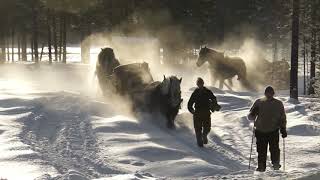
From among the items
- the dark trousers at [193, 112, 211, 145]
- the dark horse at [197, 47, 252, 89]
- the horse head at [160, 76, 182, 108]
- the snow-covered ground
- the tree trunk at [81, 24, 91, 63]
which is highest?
the tree trunk at [81, 24, 91, 63]

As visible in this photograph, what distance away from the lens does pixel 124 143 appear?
13727mm

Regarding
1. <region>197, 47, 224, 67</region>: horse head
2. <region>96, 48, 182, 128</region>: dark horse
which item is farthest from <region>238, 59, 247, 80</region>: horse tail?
<region>96, 48, 182, 128</region>: dark horse

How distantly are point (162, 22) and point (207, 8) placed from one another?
600 cm

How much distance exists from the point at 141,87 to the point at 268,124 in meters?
7.54

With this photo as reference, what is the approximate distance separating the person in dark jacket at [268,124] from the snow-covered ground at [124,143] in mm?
717

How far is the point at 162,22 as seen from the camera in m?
40.8

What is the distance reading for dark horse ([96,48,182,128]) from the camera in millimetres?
16484

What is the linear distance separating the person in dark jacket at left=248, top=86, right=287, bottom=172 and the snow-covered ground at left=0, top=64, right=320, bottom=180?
0.72 metres

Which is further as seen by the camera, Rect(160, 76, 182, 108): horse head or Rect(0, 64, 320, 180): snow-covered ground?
Rect(160, 76, 182, 108): horse head

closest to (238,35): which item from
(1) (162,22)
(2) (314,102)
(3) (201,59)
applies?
(1) (162,22)

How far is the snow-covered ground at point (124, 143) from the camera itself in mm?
10984

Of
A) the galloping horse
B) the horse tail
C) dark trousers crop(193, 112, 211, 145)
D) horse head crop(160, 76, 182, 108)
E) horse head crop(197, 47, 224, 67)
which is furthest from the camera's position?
the horse tail

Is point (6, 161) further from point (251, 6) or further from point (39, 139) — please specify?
point (251, 6)

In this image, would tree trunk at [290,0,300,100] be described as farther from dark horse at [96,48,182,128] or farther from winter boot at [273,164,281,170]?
winter boot at [273,164,281,170]
